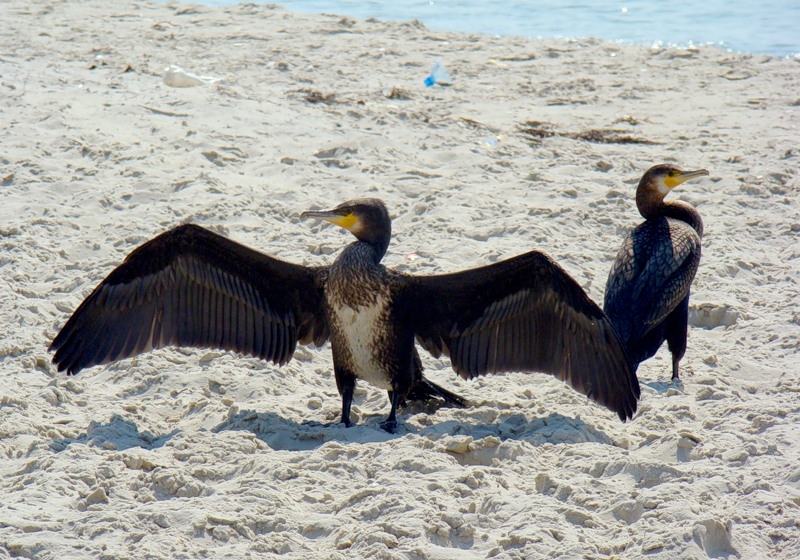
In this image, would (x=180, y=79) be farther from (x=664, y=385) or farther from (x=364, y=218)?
(x=664, y=385)

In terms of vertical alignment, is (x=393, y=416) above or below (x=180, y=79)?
below

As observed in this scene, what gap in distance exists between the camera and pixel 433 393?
17.1 feet

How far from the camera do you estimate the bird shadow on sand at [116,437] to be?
14.9ft

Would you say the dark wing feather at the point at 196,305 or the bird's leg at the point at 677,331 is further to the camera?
the bird's leg at the point at 677,331

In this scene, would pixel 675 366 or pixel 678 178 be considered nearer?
pixel 675 366

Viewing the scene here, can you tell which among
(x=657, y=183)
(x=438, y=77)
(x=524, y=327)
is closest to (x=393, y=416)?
(x=524, y=327)

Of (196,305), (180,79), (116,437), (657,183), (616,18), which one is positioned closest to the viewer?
(116,437)

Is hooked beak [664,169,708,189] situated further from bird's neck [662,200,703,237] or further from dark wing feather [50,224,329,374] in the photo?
dark wing feather [50,224,329,374]

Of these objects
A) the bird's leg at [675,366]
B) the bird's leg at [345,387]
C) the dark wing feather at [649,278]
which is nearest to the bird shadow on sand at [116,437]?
the bird's leg at [345,387]

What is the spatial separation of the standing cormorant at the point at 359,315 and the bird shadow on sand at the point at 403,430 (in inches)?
4.8

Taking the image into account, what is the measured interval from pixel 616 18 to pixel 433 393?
11508 mm

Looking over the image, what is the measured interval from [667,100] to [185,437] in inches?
245

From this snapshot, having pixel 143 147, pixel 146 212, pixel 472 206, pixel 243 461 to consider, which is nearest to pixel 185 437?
pixel 243 461

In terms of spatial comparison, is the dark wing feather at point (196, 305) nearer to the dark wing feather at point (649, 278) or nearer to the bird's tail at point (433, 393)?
the bird's tail at point (433, 393)
